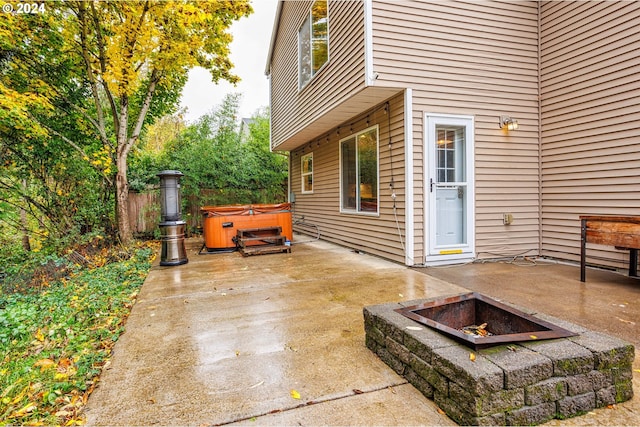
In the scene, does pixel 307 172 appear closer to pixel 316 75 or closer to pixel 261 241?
pixel 261 241

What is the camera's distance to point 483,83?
199 inches

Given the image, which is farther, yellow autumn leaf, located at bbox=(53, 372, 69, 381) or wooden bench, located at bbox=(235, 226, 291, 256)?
wooden bench, located at bbox=(235, 226, 291, 256)

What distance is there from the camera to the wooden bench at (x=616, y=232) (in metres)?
3.35

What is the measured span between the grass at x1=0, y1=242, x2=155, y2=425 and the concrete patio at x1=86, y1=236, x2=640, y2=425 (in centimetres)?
12

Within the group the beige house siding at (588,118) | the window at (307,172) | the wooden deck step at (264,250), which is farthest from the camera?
the window at (307,172)

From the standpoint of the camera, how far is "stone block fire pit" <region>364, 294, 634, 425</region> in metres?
1.43

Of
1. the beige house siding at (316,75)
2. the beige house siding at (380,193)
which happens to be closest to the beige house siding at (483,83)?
the beige house siding at (380,193)

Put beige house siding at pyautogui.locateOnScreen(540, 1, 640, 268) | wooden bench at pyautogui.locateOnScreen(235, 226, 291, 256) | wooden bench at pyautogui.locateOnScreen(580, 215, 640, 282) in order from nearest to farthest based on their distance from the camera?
wooden bench at pyautogui.locateOnScreen(580, 215, 640, 282) < beige house siding at pyautogui.locateOnScreen(540, 1, 640, 268) < wooden bench at pyautogui.locateOnScreen(235, 226, 291, 256)

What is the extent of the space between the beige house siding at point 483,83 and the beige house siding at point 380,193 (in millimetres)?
324

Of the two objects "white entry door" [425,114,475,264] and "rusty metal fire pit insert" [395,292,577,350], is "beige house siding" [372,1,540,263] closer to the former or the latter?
"white entry door" [425,114,475,264]

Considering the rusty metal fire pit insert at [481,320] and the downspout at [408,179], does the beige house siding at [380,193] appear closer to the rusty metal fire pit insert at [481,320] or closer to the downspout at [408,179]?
the downspout at [408,179]

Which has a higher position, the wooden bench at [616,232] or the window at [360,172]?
the window at [360,172]

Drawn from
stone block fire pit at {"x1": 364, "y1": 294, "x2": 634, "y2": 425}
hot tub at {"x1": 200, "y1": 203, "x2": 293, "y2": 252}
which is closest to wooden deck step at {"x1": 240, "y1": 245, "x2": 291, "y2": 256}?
hot tub at {"x1": 200, "y1": 203, "x2": 293, "y2": 252}

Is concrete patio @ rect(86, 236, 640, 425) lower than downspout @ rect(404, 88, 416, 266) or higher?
lower
